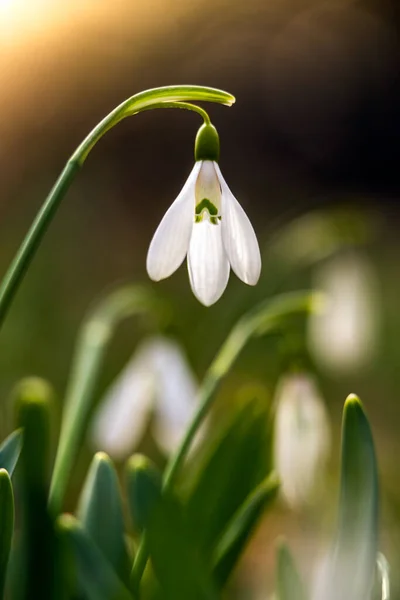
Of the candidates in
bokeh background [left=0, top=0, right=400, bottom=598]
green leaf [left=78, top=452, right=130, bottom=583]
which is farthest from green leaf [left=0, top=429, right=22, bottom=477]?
bokeh background [left=0, top=0, right=400, bottom=598]

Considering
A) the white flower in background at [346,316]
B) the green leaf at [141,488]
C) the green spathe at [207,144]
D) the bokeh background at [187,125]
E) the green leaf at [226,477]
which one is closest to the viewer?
the green spathe at [207,144]

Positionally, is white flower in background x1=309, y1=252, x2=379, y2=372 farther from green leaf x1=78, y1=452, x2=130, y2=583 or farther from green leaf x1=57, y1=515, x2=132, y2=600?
green leaf x1=57, y1=515, x2=132, y2=600

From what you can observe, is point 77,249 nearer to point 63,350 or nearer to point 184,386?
point 63,350

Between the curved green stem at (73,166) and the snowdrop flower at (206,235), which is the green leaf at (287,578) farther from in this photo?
the curved green stem at (73,166)

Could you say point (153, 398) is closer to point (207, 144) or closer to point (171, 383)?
point (171, 383)

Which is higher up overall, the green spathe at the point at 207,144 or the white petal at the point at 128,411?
the green spathe at the point at 207,144

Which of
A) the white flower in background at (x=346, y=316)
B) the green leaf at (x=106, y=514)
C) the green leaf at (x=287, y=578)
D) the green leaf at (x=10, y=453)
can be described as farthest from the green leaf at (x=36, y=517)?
the white flower in background at (x=346, y=316)
